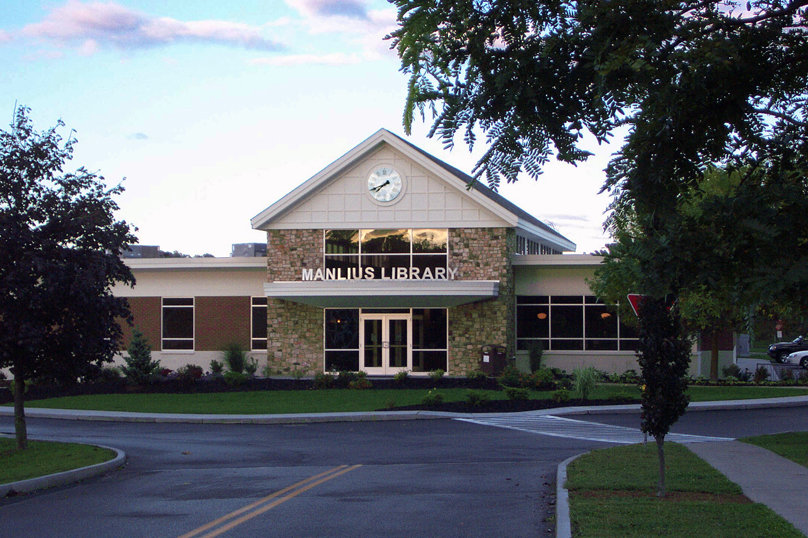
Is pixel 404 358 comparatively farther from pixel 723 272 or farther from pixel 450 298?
pixel 723 272

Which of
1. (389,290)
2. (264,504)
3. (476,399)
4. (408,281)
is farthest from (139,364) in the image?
(264,504)

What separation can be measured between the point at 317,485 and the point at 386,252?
821 inches

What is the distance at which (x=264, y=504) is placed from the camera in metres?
10.5

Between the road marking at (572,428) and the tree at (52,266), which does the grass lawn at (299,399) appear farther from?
the tree at (52,266)

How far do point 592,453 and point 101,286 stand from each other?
8.67 metres

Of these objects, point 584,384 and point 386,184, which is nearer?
point 584,384

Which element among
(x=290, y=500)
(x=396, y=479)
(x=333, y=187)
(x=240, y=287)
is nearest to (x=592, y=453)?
(x=396, y=479)

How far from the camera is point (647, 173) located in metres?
5.34

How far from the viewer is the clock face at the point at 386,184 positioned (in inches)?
1267

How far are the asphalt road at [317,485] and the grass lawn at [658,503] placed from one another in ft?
1.60

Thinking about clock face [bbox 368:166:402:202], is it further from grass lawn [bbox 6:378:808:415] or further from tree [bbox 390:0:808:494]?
tree [bbox 390:0:808:494]

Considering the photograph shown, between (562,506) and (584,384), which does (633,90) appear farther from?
(584,384)

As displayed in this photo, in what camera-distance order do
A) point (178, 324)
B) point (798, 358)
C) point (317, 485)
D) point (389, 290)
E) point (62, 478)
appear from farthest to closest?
point (798, 358) → point (178, 324) → point (389, 290) → point (62, 478) → point (317, 485)

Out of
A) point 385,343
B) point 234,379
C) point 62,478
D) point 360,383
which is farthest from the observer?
point 385,343
